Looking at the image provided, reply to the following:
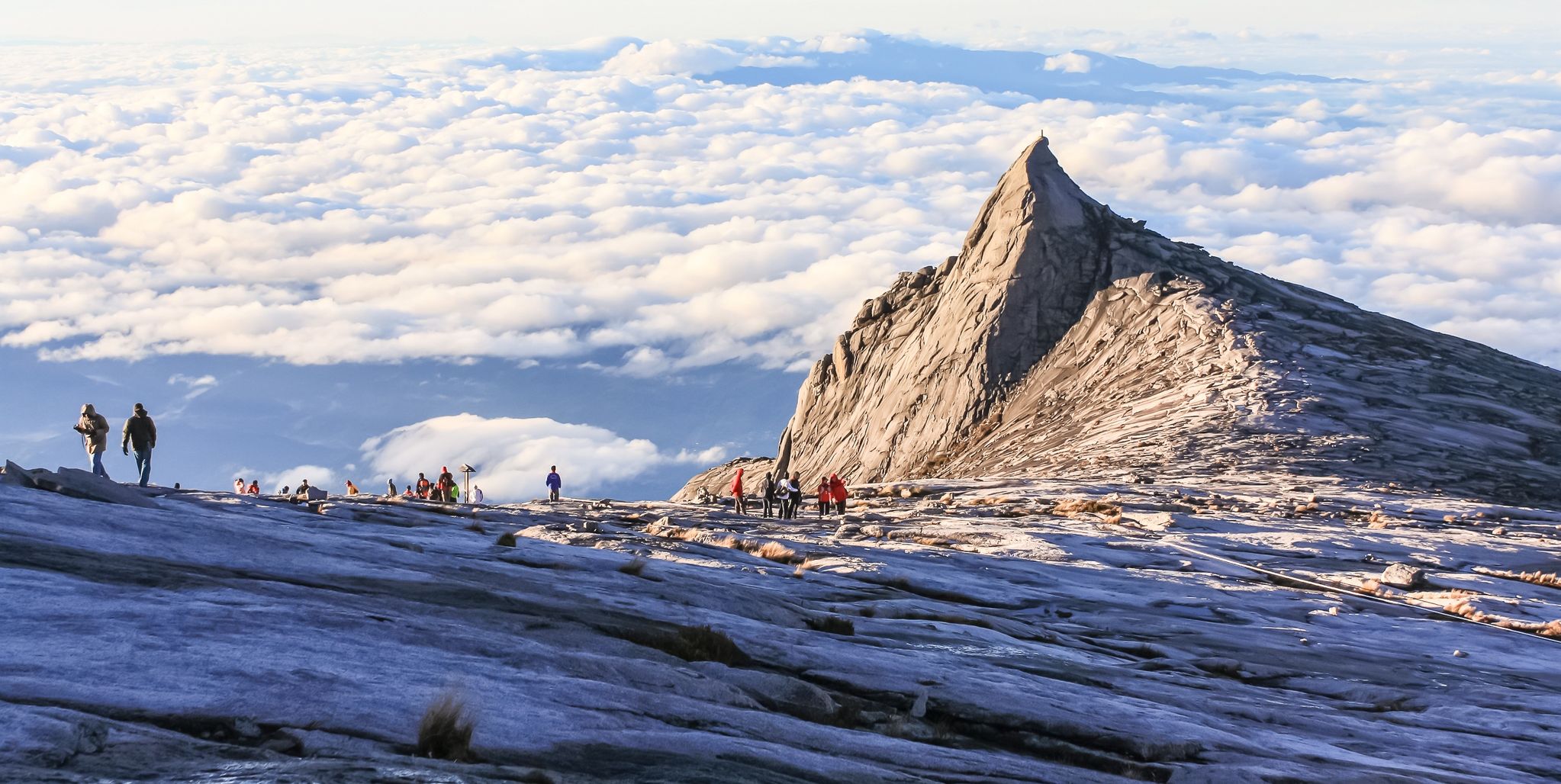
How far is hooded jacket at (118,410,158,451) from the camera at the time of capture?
115ft

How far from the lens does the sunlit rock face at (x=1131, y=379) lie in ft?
178

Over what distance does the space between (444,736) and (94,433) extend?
1096 inches

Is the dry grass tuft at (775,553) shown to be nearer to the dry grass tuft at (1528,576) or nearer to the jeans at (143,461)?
the jeans at (143,461)

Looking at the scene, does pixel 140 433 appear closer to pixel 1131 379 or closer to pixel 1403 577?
pixel 1403 577

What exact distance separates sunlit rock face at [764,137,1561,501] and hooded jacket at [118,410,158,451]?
3219 centimetres

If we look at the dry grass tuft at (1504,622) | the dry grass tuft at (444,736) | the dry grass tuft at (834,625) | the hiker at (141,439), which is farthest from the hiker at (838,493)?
the dry grass tuft at (444,736)

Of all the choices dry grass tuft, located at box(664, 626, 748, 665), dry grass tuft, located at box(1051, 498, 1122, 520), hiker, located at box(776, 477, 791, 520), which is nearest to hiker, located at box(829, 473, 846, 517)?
hiker, located at box(776, 477, 791, 520)

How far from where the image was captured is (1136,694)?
60.4 ft

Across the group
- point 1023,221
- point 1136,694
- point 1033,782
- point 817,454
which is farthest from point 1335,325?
point 1033,782

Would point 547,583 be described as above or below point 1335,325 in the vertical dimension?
below

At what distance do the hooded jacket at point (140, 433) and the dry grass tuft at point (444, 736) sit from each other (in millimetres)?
27019

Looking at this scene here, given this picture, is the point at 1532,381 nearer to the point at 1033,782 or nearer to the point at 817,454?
the point at 817,454

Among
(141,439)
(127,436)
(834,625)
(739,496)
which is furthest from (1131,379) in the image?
(834,625)

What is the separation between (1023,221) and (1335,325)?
18287 millimetres
